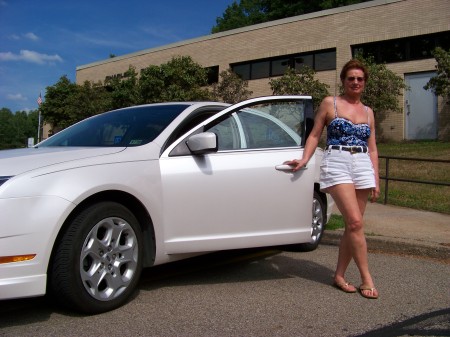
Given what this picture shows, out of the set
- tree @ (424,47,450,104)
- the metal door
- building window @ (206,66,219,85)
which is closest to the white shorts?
tree @ (424,47,450,104)

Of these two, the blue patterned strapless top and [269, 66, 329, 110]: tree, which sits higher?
[269, 66, 329, 110]: tree

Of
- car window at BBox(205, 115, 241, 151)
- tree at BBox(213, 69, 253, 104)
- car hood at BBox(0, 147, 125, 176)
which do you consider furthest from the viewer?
tree at BBox(213, 69, 253, 104)

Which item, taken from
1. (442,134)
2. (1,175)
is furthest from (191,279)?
(442,134)

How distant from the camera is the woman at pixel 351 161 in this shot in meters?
3.91

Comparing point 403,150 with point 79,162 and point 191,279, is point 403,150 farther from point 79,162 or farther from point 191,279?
point 79,162

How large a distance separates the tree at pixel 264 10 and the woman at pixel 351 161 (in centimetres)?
3512

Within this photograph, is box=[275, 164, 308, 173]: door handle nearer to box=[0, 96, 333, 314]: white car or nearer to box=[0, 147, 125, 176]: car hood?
box=[0, 96, 333, 314]: white car

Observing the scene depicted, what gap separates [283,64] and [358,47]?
14.4 feet

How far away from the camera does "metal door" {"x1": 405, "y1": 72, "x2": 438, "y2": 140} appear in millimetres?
21406

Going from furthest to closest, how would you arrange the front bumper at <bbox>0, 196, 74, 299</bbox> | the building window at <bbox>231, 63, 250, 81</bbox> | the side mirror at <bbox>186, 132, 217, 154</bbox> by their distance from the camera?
the building window at <bbox>231, 63, 250, 81</bbox>, the side mirror at <bbox>186, 132, 217, 154</bbox>, the front bumper at <bbox>0, 196, 74, 299</bbox>

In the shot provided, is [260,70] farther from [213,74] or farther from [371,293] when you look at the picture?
[371,293]

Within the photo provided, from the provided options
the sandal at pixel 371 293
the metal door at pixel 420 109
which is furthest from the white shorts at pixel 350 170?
the metal door at pixel 420 109

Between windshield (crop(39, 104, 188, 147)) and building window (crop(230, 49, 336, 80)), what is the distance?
21.4 meters

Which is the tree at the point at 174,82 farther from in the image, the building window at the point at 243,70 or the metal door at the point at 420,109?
the metal door at the point at 420,109
